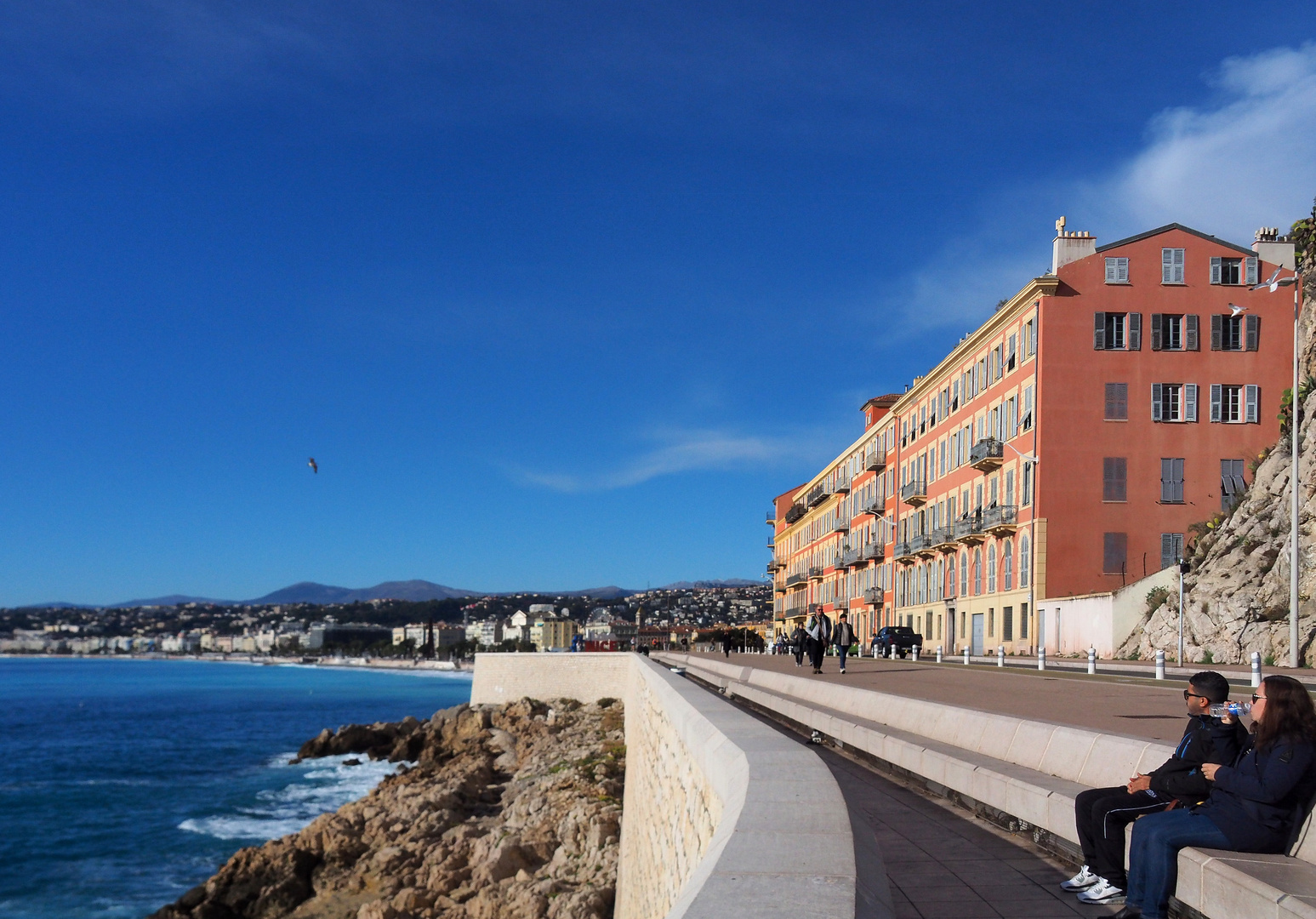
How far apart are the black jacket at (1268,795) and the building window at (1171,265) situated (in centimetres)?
4118

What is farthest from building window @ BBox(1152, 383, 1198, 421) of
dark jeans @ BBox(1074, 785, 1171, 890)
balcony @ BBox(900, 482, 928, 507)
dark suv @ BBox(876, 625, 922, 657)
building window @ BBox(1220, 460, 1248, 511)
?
dark jeans @ BBox(1074, 785, 1171, 890)

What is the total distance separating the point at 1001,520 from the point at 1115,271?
10134mm

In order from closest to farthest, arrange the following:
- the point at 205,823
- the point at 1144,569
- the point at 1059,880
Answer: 1. the point at 1059,880
2. the point at 1144,569
3. the point at 205,823

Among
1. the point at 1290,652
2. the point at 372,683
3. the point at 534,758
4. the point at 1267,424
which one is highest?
the point at 1267,424

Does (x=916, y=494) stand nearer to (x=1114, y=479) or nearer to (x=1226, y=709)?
(x=1114, y=479)

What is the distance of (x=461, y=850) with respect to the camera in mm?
26703

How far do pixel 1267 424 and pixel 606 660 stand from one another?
2672cm

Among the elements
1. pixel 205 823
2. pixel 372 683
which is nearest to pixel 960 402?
pixel 205 823

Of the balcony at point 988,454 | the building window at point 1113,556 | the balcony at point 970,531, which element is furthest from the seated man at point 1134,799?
the balcony at point 970,531

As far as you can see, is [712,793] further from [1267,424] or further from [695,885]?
[1267,424]

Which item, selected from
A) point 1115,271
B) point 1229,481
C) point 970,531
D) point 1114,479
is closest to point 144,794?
point 970,531

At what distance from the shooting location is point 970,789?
8.85m

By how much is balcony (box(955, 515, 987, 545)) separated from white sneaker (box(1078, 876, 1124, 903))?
139 feet

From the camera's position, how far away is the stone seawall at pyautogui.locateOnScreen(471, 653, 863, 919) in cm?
365
